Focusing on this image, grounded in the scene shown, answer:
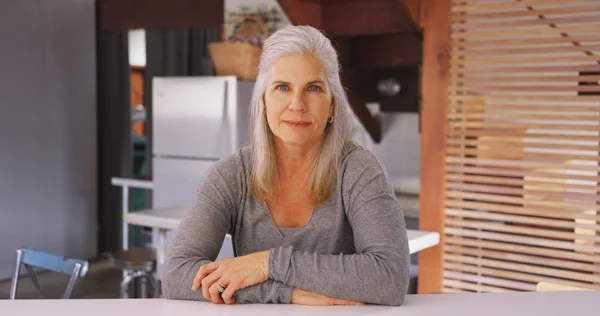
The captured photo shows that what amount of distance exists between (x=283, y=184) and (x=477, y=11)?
242 centimetres

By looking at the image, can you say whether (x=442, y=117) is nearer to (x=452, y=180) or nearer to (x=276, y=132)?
(x=452, y=180)

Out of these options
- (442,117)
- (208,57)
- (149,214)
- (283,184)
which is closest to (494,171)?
(442,117)

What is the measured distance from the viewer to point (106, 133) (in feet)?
20.7

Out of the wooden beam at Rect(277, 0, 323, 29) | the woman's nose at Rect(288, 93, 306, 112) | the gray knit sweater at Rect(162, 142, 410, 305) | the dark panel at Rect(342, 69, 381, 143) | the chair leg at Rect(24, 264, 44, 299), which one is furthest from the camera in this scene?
the dark panel at Rect(342, 69, 381, 143)

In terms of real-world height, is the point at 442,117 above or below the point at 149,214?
above

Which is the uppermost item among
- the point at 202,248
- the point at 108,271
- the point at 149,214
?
the point at 202,248

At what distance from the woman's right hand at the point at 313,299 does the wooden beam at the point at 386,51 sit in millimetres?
3533

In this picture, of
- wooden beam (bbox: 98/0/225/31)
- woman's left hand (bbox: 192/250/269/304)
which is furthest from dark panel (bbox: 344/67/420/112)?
woman's left hand (bbox: 192/250/269/304)

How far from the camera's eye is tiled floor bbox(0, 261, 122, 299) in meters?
5.17

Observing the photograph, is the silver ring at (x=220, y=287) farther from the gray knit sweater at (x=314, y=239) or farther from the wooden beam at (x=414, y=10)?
the wooden beam at (x=414, y=10)

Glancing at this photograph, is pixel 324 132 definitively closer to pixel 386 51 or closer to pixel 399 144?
pixel 386 51

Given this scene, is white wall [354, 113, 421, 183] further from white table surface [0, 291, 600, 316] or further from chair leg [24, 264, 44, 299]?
white table surface [0, 291, 600, 316]

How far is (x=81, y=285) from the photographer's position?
5.51m

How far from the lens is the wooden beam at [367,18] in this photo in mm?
3885
